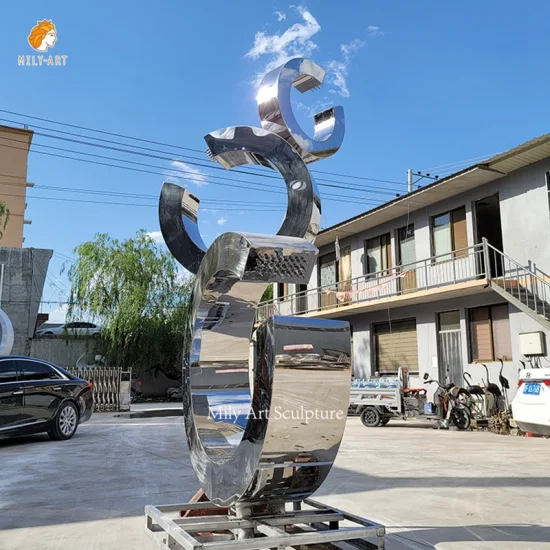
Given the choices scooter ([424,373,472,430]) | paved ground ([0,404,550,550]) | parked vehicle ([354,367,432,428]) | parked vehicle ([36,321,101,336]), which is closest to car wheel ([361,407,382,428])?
parked vehicle ([354,367,432,428])

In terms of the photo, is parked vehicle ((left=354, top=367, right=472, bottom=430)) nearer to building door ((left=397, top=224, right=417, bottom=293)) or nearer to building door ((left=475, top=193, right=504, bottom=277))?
building door ((left=397, top=224, right=417, bottom=293))

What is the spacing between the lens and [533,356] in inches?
562

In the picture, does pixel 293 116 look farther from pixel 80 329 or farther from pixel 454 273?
pixel 80 329

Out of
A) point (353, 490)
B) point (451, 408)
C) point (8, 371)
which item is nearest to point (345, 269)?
point (451, 408)

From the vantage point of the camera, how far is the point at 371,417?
14617mm

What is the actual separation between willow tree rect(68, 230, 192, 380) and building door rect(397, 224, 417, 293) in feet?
35.6

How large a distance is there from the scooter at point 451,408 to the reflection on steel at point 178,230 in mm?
10330

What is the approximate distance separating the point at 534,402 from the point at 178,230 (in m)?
8.37

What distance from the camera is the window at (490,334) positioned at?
15.4 meters

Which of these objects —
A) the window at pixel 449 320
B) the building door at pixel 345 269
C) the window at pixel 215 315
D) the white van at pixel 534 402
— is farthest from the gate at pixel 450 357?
the window at pixel 215 315

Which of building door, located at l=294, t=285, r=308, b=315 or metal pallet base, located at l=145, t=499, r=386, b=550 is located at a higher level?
building door, located at l=294, t=285, r=308, b=315

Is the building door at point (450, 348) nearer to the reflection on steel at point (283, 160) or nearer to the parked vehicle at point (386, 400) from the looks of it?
the parked vehicle at point (386, 400)

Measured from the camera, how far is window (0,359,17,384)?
32.2 feet

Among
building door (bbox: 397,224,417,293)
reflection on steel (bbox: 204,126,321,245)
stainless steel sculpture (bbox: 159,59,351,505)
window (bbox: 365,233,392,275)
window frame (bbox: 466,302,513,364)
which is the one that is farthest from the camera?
window (bbox: 365,233,392,275)
